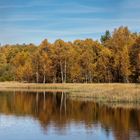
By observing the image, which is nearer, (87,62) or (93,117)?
(93,117)

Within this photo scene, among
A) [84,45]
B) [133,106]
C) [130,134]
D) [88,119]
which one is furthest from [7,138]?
[84,45]

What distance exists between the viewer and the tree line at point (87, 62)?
A: 292 ft

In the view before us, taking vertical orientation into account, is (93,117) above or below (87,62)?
below

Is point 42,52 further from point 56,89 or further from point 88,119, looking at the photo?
point 88,119

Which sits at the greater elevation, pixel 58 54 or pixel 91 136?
pixel 58 54

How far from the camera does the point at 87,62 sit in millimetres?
95188

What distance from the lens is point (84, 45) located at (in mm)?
105750

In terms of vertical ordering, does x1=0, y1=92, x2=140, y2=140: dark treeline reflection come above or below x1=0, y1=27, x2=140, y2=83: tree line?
below

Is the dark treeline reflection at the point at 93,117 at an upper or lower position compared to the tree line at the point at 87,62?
lower

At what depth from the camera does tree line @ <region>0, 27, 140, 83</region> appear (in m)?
89.0

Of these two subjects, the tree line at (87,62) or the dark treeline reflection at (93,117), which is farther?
the tree line at (87,62)

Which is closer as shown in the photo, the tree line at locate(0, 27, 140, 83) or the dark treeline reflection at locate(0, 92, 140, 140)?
the dark treeline reflection at locate(0, 92, 140, 140)

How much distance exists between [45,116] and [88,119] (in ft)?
16.5

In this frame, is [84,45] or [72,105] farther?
[84,45]
